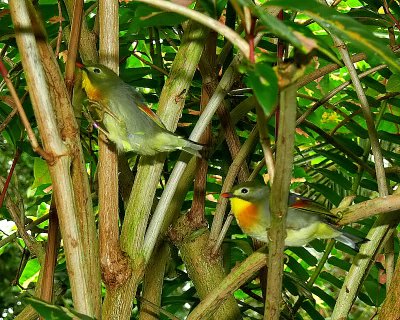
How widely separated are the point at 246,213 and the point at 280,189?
569mm

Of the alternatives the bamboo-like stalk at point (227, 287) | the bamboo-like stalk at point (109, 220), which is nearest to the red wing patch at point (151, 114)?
the bamboo-like stalk at point (109, 220)

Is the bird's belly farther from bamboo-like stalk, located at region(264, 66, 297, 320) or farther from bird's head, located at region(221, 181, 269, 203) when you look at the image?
bamboo-like stalk, located at region(264, 66, 297, 320)

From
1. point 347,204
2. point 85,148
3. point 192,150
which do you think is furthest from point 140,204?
point 85,148

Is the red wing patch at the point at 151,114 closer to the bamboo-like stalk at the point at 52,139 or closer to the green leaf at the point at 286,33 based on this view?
the bamboo-like stalk at the point at 52,139

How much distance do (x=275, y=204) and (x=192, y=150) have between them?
47 centimetres

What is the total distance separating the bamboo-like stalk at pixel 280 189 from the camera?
43 cm

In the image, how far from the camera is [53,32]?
1.30 metres

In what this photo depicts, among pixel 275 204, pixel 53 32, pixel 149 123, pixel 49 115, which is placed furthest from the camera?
pixel 53 32

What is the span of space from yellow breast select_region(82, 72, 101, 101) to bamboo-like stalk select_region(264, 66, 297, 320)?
0.45 meters

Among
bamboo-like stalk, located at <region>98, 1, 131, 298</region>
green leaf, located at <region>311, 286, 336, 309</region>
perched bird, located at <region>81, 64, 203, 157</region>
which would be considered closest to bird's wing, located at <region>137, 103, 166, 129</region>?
perched bird, located at <region>81, 64, 203, 157</region>

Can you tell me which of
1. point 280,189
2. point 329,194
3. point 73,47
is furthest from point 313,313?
point 280,189

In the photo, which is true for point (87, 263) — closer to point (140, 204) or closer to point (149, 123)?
point (140, 204)

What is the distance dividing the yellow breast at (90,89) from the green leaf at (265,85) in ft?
1.88

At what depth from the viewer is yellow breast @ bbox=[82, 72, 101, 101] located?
3.17 ft
